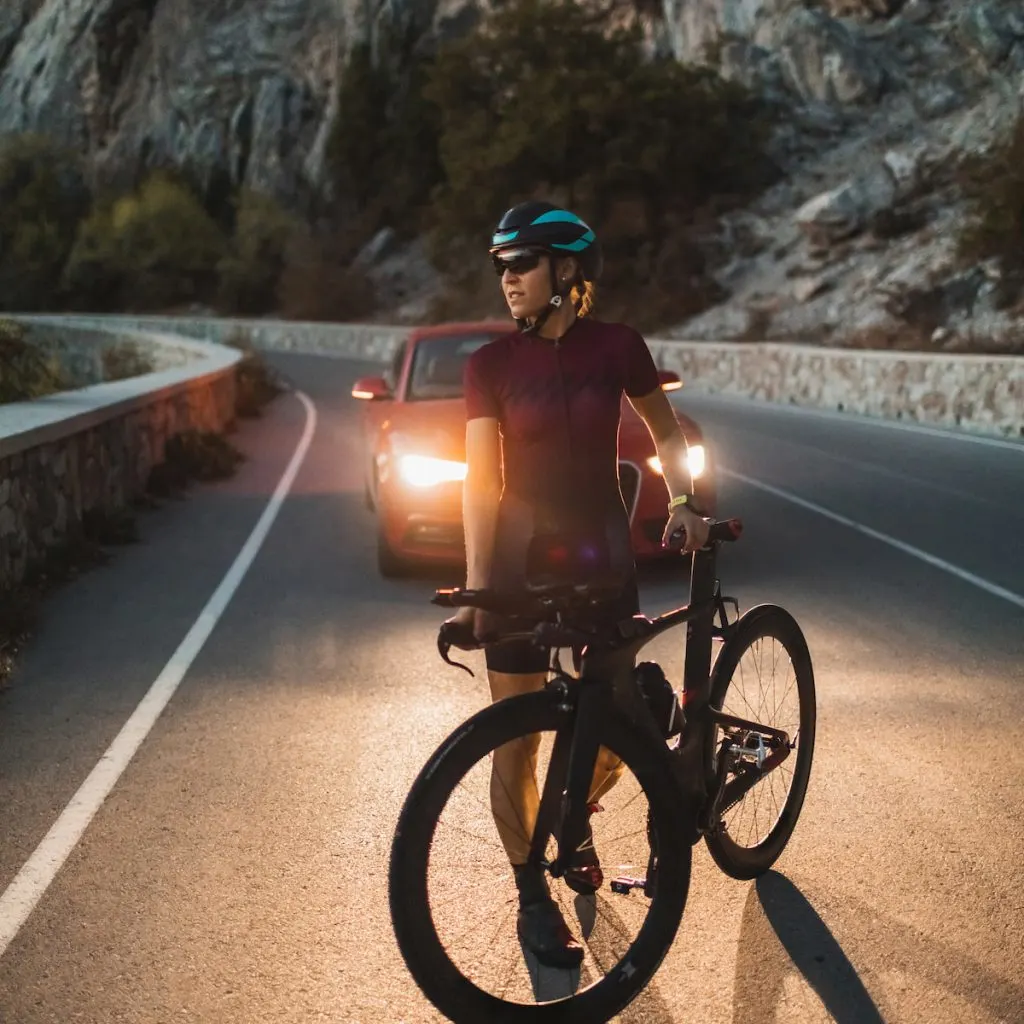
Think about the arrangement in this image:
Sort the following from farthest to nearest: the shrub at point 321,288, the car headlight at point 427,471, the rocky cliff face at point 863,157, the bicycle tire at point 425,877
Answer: the shrub at point 321,288 < the rocky cliff face at point 863,157 < the car headlight at point 427,471 < the bicycle tire at point 425,877

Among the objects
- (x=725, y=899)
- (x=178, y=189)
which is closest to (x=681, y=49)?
(x=178, y=189)

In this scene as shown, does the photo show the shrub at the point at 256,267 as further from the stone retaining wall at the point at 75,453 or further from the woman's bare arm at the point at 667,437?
the woman's bare arm at the point at 667,437

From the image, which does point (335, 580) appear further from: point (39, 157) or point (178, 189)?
point (39, 157)

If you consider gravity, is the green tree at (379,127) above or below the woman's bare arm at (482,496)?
above

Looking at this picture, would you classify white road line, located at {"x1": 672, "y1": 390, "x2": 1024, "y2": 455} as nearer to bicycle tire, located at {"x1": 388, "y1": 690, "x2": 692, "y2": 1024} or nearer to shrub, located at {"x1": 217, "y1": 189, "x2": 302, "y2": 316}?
bicycle tire, located at {"x1": 388, "y1": 690, "x2": 692, "y2": 1024}

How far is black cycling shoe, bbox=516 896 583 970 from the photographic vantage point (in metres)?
3.75

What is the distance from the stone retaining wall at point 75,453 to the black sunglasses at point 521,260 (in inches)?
236

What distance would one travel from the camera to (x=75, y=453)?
11492 millimetres

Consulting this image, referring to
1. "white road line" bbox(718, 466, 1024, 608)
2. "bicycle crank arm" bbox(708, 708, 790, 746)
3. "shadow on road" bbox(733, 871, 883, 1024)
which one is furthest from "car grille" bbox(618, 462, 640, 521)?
"shadow on road" bbox(733, 871, 883, 1024)

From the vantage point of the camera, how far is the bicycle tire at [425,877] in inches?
132

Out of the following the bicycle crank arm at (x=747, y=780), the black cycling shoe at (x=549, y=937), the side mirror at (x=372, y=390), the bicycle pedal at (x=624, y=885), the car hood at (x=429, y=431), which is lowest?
the black cycling shoe at (x=549, y=937)

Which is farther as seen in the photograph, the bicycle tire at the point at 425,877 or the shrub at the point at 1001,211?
the shrub at the point at 1001,211

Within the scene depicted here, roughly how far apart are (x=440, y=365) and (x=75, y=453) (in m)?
2.79

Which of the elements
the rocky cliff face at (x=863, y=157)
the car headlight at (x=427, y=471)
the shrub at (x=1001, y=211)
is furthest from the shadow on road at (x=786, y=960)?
the shrub at (x=1001, y=211)
